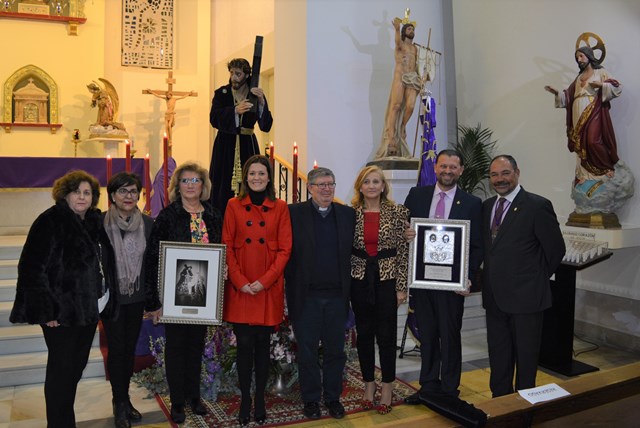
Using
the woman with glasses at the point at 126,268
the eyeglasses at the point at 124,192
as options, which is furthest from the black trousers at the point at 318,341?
the eyeglasses at the point at 124,192

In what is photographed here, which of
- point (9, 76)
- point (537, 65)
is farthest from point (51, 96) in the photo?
point (537, 65)

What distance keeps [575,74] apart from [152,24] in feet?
23.9

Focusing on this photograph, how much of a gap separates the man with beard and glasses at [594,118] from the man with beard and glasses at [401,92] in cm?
186

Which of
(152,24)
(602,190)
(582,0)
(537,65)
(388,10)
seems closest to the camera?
(602,190)

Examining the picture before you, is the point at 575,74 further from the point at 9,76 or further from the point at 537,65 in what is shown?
the point at 9,76

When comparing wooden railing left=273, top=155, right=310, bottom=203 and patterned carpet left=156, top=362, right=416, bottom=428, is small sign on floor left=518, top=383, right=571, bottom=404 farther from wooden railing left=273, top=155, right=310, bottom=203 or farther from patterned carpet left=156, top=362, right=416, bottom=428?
wooden railing left=273, top=155, right=310, bottom=203

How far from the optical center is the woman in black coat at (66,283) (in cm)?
293

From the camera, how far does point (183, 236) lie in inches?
133

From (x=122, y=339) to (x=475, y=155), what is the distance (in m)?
5.35

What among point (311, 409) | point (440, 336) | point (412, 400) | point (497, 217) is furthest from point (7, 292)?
point (497, 217)

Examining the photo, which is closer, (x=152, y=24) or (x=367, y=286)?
(x=367, y=286)

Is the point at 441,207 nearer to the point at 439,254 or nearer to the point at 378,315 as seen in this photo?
the point at 439,254

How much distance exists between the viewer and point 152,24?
1045 centimetres

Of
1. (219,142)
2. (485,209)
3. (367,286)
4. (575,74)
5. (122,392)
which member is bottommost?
(122,392)
